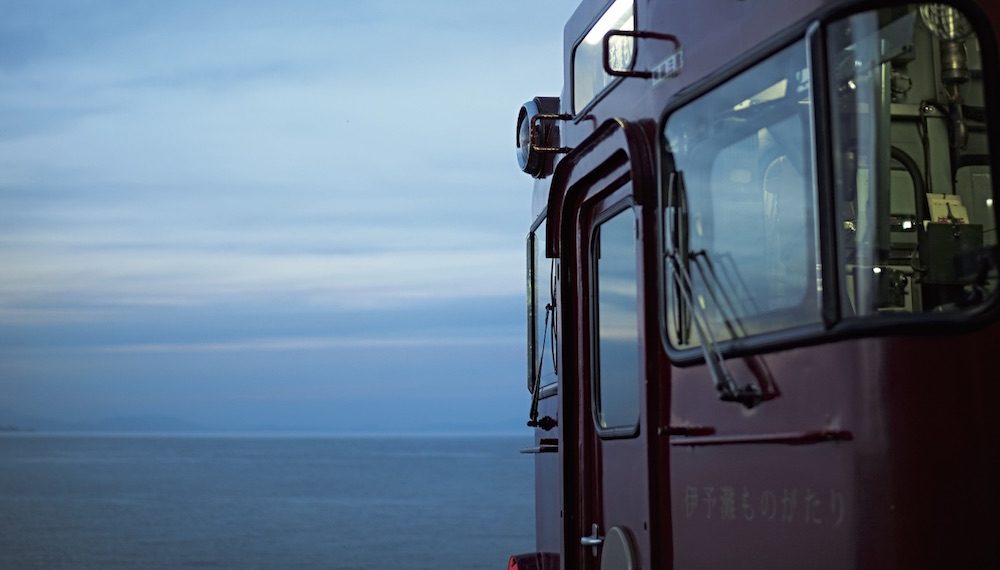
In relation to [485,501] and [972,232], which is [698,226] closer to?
[972,232]

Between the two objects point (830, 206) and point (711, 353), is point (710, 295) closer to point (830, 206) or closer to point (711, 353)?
point (711, 353)

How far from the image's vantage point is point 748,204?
362cm

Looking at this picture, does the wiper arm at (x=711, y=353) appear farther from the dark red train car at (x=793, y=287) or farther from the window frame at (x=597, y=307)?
the window frame at (x=597, y=307)

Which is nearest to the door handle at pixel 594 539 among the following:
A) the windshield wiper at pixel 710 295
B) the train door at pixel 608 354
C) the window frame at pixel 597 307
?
the train door at pixel 608 354

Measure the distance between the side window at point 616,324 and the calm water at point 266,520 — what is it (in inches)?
1343

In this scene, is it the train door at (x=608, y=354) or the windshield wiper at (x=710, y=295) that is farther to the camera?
the train door at (x=608, y=354)

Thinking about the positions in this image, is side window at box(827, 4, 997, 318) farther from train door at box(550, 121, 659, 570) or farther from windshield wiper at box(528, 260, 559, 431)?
windshield wiper at box(528, 260, 559, 431)

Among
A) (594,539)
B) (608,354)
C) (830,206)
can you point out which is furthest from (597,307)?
(830,206)

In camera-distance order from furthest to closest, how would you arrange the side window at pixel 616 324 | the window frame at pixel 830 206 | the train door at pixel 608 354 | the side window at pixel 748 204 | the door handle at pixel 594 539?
the door handle at pixel 594 539
the side window at pixel 616 324
the train door at pixel 608 354
the side window at pixel 748 204
the window frame at pixel 830 206

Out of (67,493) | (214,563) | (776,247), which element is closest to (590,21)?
(776,247)

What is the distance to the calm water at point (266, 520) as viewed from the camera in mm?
41000

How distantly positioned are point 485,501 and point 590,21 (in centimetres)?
6308

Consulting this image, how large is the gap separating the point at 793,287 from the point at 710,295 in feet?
1.42

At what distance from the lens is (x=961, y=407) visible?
2875 millimetres
